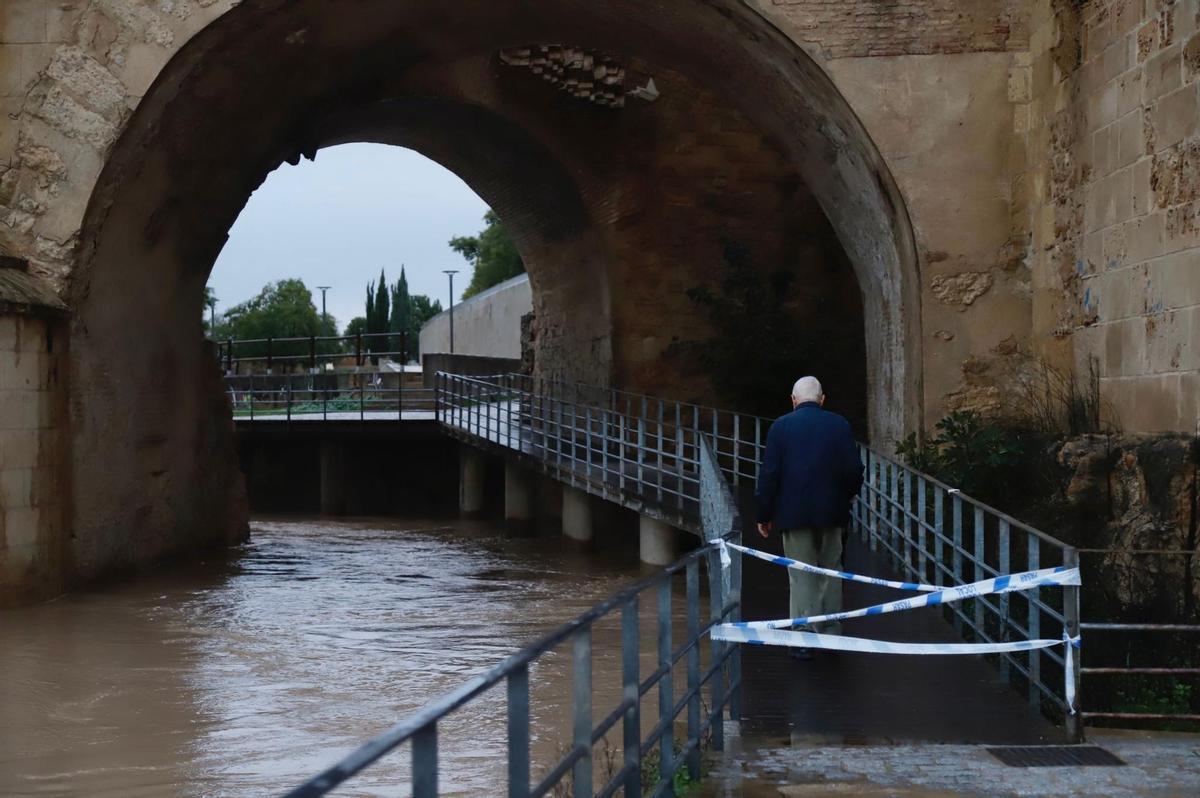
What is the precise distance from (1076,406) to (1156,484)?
1.76m

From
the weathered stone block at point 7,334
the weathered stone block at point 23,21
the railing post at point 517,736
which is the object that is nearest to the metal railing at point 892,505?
the railing post at point 517,736

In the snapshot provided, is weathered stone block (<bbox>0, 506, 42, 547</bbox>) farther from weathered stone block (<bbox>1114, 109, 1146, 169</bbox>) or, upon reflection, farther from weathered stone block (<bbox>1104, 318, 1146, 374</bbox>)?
weathered stone block (<bbox>1114, 109, 1146, 169</bbox>)

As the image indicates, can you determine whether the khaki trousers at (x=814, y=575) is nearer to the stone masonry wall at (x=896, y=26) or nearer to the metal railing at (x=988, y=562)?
the metal railing at (x=988, y=562)

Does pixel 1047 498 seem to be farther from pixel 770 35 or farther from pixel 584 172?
pixel 584 172

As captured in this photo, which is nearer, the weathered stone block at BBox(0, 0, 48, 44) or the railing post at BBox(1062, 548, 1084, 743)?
the railing post at BBox(1062, 548, 1084, 743)

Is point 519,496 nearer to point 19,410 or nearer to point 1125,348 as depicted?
point 19,410

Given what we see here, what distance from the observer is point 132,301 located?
12.8 metres

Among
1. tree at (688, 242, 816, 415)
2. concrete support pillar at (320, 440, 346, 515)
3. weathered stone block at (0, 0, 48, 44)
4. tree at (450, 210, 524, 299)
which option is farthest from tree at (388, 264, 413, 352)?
weathered stone block at (0, 0, 48, 44)

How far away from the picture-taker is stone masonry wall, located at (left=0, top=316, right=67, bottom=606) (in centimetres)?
1081

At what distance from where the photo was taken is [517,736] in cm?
305

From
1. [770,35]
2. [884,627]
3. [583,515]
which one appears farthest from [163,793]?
[583,515]

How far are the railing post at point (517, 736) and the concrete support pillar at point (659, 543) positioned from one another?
12.1 m

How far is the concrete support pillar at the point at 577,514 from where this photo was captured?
1784cm

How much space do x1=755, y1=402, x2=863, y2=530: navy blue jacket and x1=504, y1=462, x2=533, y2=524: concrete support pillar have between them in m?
13.2
